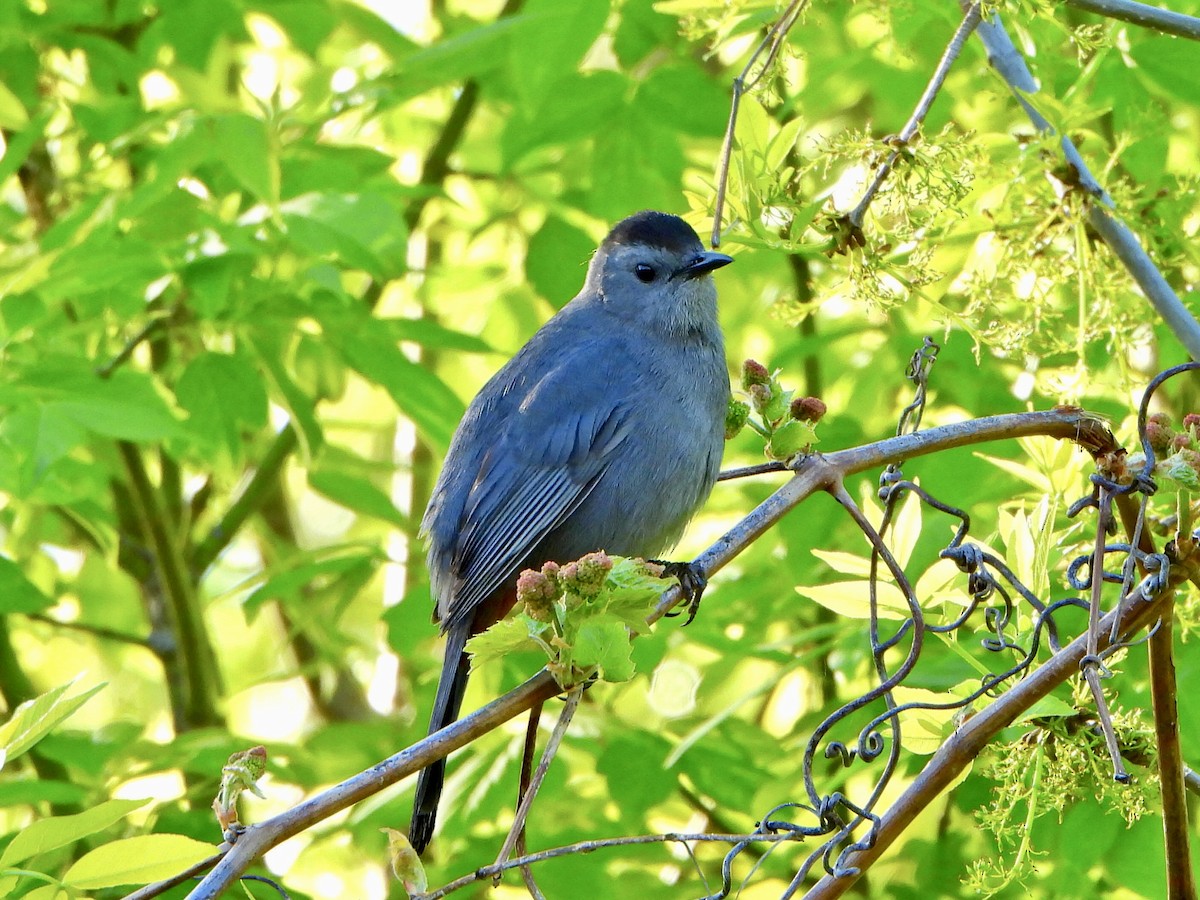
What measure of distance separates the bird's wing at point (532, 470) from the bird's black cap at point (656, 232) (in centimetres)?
41

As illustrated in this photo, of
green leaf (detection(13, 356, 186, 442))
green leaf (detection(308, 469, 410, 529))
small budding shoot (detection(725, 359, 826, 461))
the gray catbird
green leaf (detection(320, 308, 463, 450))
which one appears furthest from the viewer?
green leaf (detection(308, 469, 410, 529))

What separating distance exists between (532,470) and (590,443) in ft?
0.54

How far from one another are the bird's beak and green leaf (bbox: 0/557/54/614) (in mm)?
1804

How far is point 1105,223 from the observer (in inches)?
96.6

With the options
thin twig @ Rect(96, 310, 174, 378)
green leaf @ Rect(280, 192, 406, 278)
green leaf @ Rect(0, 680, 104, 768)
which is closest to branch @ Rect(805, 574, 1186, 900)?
green leaf @ Rect(0, 680, 104, 768)

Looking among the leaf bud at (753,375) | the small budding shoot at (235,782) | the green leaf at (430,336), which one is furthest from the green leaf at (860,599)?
the green leaf at (430,336)

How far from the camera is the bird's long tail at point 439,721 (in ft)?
9.28

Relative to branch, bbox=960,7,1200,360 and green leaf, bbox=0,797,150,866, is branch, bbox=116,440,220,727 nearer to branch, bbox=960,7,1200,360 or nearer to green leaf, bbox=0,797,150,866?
green leaf, bbox=0,797,150,866

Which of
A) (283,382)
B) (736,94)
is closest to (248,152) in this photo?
(283,382)

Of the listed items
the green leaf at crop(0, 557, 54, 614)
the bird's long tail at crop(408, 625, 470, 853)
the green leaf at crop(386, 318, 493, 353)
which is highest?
the green leaf at crop(386, 318, 493, 353)

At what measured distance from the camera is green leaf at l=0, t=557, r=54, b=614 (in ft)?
10.5

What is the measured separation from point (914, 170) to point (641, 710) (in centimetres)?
253

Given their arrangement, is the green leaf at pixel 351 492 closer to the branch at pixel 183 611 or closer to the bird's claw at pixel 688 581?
the branch at pixel 183 611

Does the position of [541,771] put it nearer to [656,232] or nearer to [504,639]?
[504,639]
